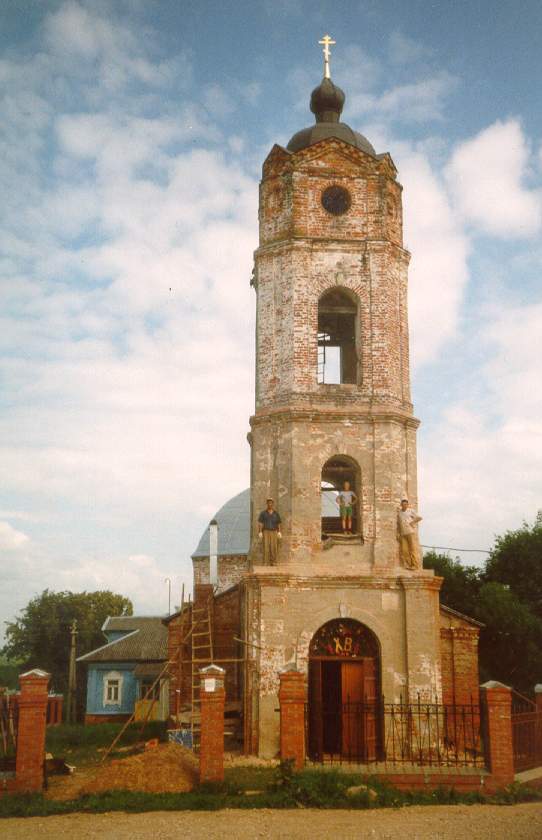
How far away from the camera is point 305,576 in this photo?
15.8 m

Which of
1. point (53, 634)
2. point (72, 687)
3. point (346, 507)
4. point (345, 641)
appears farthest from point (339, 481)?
point (53, 634)

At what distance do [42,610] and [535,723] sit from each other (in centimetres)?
4064

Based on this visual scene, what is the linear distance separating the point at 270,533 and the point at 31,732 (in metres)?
5.95

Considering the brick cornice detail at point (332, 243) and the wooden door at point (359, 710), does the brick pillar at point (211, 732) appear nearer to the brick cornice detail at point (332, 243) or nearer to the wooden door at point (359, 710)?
the wooden door at point (359, 710)

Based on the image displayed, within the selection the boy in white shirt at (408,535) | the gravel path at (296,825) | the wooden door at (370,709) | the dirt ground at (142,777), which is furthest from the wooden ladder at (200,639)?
the gravel path at (296,825)

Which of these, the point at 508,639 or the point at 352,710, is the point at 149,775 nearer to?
the point at 352,710

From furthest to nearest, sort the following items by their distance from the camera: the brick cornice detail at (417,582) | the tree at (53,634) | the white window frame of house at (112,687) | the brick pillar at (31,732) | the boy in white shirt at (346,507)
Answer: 1. the tree at (53,634)
2. the white window frame of house at (112,687)
3. the boy in white shirt at (346,507)
4. the brick cornice detail at (417,582)
5. the brick pillar at (31,732)

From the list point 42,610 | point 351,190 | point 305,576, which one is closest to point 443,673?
point 305,576

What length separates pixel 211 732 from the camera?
1233cm

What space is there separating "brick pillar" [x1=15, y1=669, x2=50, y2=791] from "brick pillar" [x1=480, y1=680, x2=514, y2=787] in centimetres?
705

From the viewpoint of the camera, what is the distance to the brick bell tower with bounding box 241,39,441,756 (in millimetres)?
15523

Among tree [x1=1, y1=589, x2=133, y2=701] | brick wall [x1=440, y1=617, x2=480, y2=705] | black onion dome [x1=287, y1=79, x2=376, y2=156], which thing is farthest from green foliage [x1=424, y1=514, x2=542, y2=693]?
tree [x1=1, y1=589, x2=133, y2=701]

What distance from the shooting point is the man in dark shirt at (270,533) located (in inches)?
629

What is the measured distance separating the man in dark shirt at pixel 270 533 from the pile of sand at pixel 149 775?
4.29 m
